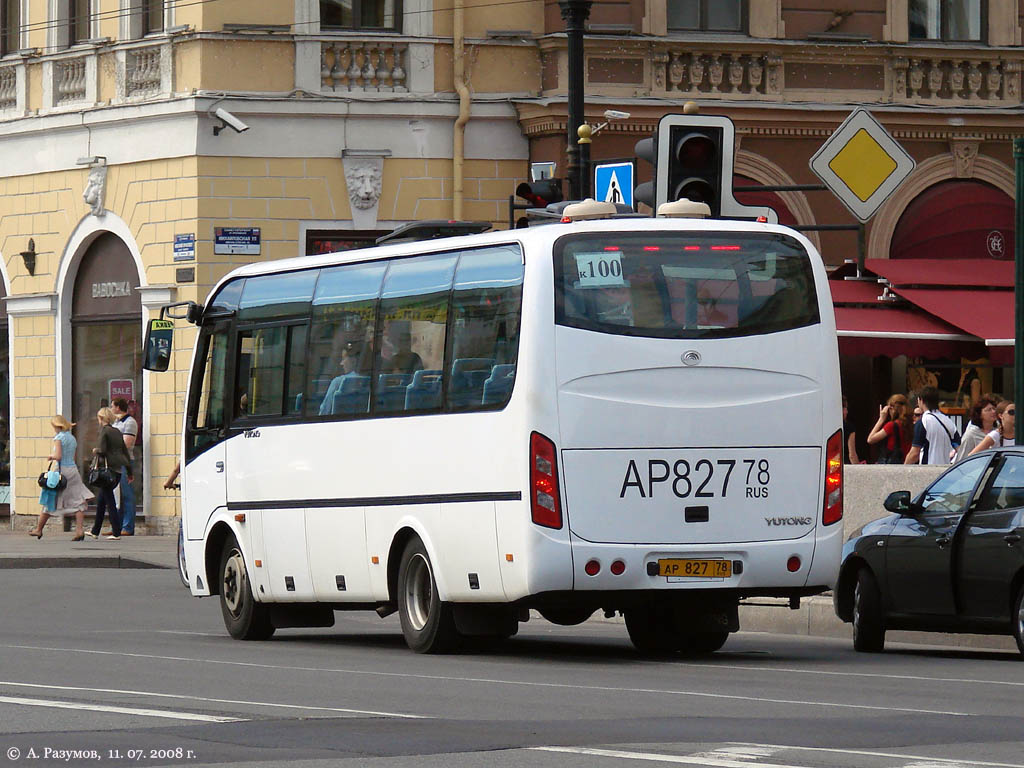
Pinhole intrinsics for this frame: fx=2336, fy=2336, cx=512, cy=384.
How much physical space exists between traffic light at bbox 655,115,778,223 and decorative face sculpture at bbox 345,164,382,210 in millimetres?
13612

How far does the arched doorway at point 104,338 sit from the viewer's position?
107 ft

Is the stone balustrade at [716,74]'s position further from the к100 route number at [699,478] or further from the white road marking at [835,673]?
the white road marking at [835,673]

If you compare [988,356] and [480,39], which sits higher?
[480,39]

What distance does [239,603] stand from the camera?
18000mm

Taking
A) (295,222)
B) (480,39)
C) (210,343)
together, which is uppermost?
(480,39)

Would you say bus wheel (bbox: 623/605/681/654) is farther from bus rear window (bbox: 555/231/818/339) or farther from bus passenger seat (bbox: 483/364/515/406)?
bus rear window (bbox: 555/231/818/339)

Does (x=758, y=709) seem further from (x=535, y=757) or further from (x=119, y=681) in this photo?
(x=119, y=681)

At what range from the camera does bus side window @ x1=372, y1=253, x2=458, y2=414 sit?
15781 millimetres

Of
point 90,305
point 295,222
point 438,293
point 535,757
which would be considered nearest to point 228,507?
point 438,293

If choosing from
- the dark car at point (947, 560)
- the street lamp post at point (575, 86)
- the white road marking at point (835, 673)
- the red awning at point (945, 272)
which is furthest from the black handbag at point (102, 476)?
the white road marking at point (835, 673)

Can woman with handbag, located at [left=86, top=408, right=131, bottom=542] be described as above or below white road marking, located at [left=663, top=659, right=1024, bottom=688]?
above

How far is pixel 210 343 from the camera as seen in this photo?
61.6 feet

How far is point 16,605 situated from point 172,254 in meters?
10.2

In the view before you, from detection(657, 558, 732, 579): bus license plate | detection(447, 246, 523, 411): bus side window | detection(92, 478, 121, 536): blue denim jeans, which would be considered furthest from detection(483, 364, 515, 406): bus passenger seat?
detection(92, 478, 121, 536): blue denim jeans
